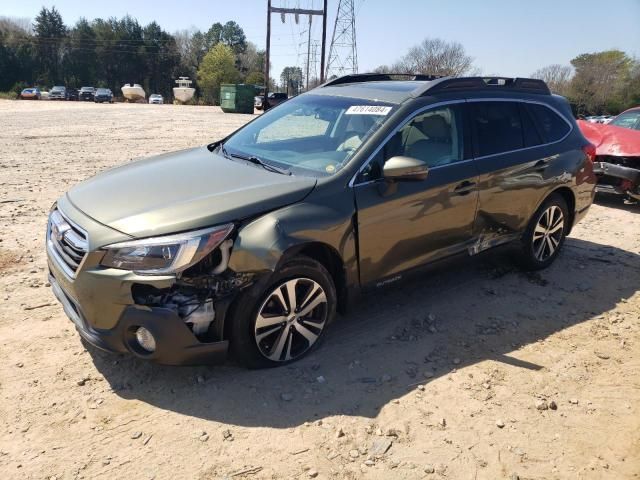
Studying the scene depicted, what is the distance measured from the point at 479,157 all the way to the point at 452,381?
1.94 m

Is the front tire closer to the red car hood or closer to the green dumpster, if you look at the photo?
the red car hood

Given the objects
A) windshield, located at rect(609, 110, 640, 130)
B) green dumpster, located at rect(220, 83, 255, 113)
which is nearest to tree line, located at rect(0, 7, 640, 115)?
green dumpster, located at rect(220, 83, 255, 113)

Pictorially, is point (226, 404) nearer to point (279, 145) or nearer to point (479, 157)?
point (279, 145)

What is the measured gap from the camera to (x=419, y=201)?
12.8ft

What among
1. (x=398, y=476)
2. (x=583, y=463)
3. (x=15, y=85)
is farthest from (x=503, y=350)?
(x=15, y=85)

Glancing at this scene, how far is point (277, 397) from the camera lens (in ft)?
10.3

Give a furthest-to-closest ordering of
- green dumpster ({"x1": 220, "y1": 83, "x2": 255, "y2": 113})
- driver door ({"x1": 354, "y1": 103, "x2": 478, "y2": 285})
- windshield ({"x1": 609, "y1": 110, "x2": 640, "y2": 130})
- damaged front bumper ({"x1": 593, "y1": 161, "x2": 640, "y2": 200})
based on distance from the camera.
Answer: green dumpster ({"x1": 220, "y1": 83, "x2": 255, "y2": 113}), windshield ({"x1": 609, "y1": 110, "x2": 640, "y2": 130}), damaged front bumper ({"x1": 593, "y1": 161, "x2": 640, "y2": 200}), driver door ({"x1": 354, "y1": 103, "x2": 478, "y2": 285})

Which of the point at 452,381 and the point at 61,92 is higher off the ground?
the point at 61,92

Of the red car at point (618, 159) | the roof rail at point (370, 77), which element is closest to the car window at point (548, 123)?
the roof rail at point (370, 77)

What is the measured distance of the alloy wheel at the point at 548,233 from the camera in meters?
5.16

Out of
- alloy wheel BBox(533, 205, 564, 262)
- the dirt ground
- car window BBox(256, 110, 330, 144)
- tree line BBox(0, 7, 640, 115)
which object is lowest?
the dirt ground

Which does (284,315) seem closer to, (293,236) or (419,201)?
(293,236)

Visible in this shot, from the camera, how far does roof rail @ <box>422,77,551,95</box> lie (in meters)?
4.20

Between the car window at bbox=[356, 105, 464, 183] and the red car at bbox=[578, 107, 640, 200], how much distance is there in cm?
528
